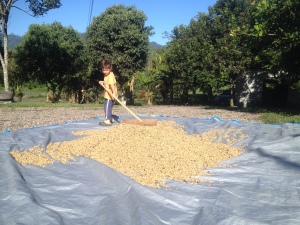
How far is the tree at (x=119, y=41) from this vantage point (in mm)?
10250

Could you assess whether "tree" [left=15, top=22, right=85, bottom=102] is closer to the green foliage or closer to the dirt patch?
the green foliage

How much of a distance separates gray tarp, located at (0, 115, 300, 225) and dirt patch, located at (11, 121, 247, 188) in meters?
0.15

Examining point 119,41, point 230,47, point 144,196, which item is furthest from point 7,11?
point 144,196

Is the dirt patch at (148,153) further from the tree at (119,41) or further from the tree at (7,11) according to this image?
the tree at (7,11)

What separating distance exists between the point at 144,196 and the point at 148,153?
2.98ft

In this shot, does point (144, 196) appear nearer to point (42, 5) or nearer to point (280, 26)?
point (280, 26)

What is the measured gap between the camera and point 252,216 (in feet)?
4.84

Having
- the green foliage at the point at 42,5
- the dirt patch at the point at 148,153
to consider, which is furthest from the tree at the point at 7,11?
the dirt patch at the point at 148,153

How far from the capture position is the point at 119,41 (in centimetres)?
1020

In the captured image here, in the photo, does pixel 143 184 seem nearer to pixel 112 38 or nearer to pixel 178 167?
pixel 178 167

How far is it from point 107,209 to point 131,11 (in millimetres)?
10702

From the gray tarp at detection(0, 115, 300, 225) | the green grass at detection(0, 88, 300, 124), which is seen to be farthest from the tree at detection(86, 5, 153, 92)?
the gray tarp at detection(0, 115, 300, 225)

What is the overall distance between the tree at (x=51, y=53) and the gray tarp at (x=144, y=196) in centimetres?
1050

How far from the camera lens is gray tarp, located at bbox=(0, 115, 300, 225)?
1432 mm
